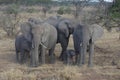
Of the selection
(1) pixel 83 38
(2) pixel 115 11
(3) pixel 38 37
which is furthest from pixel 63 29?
(2) pixel 115 11

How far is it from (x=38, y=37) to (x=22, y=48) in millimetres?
1025

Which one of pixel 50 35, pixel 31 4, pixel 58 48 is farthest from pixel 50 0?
pixel 50 35

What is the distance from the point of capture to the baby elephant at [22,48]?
11.0 meters

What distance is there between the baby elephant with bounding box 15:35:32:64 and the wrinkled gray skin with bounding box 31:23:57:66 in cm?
41

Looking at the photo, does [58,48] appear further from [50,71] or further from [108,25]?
[50,71]

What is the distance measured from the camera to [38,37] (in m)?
10.4

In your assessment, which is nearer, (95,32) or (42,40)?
(42,40)

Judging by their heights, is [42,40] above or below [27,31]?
below

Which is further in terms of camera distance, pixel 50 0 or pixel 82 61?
pixel 50 0

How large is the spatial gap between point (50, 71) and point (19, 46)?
189 centimetres

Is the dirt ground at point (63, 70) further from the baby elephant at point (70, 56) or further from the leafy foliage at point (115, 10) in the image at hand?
the leafy foliage at point (115, 10)

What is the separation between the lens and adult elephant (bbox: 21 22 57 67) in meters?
10.3

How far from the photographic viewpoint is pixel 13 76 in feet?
30.3

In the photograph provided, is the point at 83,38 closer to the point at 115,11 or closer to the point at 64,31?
the point at 64,31
